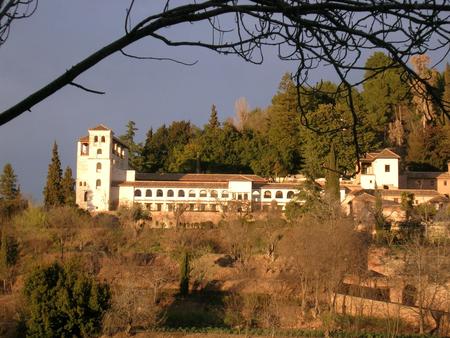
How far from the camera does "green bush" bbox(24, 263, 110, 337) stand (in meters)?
16.8

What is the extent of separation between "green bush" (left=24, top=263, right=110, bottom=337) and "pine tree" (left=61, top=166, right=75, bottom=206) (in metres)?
16.3

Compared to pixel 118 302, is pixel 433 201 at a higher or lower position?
higher

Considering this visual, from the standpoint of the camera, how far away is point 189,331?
57.3ft

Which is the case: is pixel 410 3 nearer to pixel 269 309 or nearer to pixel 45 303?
pixel 45 303

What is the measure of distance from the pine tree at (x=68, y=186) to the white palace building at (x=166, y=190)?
44cm

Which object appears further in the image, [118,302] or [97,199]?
[97,199]

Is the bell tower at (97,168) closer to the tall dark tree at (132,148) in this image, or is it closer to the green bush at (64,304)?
the tall dark tree at (132,148)

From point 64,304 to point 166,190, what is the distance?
1813cm

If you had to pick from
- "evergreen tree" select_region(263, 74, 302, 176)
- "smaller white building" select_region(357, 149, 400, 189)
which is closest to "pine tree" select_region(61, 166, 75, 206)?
"evergreen tree" select_region(263, 74, 302, 176)

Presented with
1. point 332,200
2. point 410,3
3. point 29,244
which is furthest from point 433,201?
point 410,3

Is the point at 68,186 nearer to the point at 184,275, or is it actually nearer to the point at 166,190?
the point at 166,190

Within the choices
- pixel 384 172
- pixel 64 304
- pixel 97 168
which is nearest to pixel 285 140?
pixel 384 172

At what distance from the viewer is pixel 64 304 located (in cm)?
1702

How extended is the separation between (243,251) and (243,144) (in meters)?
15.4
